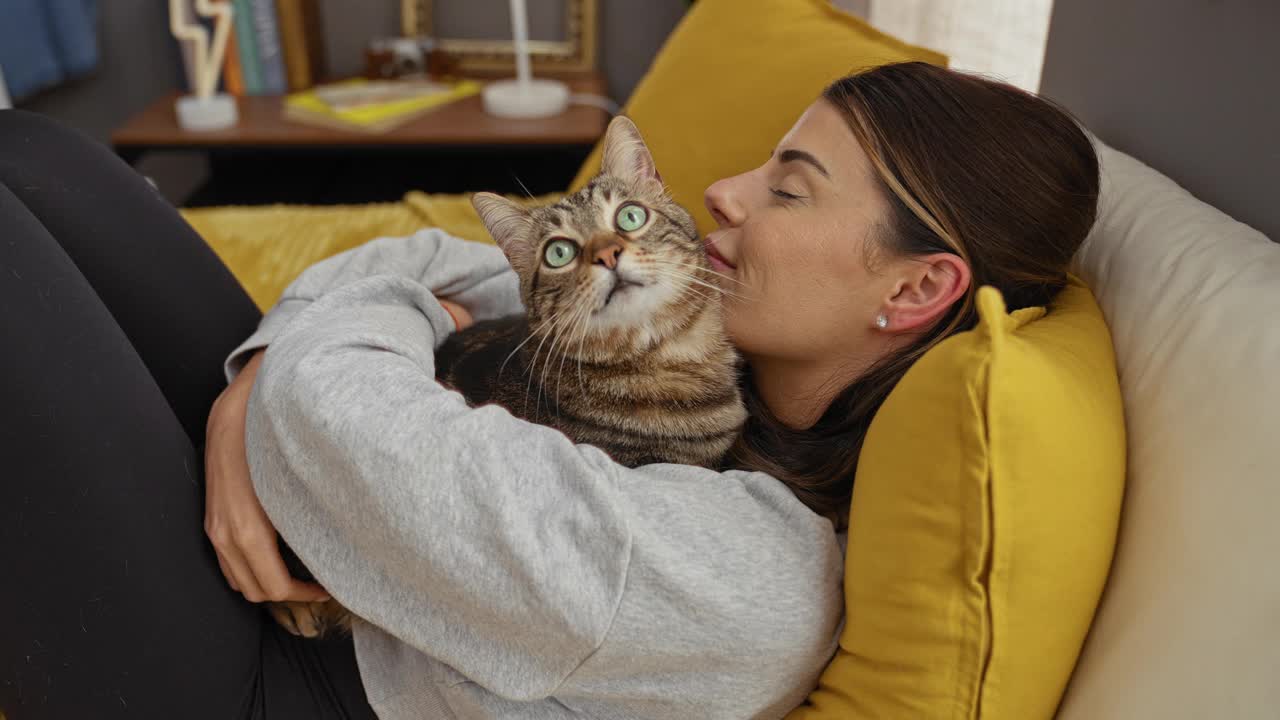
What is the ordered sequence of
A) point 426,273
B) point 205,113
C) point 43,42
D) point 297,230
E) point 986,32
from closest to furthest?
1. point 426,273
2. point 986,32
3. point 297,230
4. point 205,113
5. point 43,42

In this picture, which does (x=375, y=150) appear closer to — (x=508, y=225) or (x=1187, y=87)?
(x=508, y=225)

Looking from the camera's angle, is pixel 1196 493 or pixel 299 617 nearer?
pixel 1196 493

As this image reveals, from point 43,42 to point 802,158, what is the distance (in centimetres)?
276

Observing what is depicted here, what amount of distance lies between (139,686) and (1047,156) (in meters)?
1.05

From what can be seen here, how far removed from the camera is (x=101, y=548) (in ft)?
2.69

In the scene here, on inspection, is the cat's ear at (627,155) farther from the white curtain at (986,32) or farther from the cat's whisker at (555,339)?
the white curtain at (986,32)

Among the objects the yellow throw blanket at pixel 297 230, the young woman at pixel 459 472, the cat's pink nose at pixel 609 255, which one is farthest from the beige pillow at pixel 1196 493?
the yellow throw blanket at pixel 297 230

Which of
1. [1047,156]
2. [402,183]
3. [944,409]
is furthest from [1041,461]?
[402,183]

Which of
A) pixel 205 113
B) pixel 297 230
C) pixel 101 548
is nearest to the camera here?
pixel 101 548

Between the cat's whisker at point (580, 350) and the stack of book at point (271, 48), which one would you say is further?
the stack of book at point (271, 48)

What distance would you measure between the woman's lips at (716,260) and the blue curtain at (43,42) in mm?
2512

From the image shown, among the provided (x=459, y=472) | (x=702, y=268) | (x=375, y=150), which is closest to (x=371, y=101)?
(x=375, y=150)

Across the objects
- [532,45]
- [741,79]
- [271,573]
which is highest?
[741,79]

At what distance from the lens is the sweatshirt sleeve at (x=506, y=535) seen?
73cm
